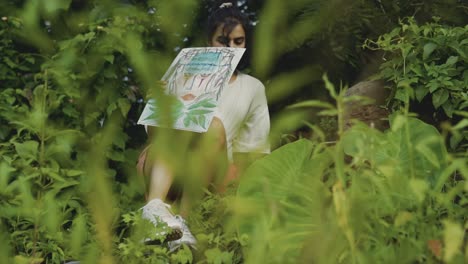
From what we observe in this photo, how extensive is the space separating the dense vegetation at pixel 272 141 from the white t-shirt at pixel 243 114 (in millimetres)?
106

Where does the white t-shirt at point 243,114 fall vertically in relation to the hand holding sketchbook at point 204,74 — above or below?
below

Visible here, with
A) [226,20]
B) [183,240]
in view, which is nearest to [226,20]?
[226,20]

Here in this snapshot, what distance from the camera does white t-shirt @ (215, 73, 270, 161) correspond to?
135 inches

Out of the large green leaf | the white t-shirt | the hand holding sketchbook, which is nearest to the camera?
the large green leaf

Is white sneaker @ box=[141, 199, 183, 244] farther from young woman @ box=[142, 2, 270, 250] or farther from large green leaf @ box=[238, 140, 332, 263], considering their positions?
large green leaf @ box=[238, 140, 332, 263]

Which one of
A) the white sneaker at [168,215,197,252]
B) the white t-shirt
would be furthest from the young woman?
the white sneaker at [168,215,197,252]

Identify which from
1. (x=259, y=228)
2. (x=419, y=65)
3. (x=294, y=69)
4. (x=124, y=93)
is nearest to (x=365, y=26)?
(x=294, y=69)

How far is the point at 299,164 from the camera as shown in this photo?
7.11 ft

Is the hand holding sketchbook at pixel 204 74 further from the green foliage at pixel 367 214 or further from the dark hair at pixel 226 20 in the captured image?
the green foliage at pixel 367 214

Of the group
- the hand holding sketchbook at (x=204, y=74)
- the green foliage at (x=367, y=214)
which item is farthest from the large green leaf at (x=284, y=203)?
the hand holding sketchbook at (x=204, y=74)

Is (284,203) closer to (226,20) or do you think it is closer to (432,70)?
(432,70)

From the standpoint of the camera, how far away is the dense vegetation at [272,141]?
46.7 inches

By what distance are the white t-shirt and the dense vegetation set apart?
0.11m

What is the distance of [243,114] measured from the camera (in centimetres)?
349
